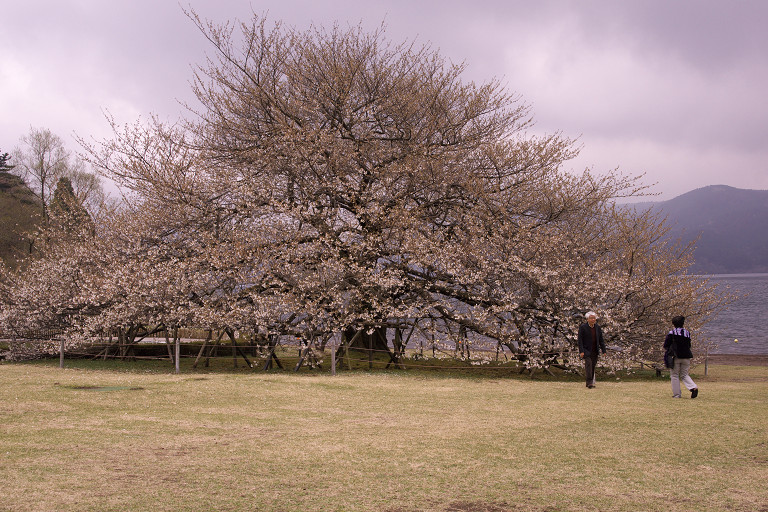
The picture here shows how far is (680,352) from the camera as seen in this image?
12.6 metres

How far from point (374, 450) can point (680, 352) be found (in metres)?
7.76

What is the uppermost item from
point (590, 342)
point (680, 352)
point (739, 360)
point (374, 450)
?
point (590, 342)

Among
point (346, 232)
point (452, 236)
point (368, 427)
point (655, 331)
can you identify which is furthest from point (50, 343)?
point (655, 331)

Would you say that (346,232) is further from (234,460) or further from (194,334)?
(234,460)

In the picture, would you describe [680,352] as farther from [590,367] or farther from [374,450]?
→ [374,450]

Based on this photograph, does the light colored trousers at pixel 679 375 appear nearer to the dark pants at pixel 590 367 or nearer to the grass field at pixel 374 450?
the grass field at pixel 374 450

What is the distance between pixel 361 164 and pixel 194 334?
10784 millimetres

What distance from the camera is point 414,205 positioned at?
21.9 m

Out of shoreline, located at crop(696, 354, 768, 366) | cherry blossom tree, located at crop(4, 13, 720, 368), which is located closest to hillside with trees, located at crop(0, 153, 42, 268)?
cherry blossom tree, located at crop(4, 13, 720, 368)

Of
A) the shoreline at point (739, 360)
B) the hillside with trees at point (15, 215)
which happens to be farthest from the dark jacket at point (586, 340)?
the hillside with trees at point (15, 215)

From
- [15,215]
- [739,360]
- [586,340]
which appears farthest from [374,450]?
[15,215]

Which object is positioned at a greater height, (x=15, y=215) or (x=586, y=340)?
(x=15, y=215)

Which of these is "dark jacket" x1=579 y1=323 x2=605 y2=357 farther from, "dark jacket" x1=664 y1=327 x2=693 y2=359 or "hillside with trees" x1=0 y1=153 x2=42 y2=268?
"hillside with trees" x1=0 y1=153 x2=42 y2=268

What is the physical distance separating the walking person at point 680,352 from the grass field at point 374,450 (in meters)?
0.39
